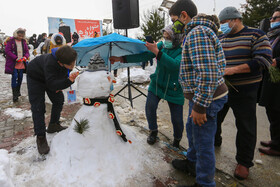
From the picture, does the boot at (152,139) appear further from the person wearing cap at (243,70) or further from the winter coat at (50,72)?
the winter coat at (50,72)

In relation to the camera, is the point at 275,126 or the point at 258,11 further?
the point at 258,11

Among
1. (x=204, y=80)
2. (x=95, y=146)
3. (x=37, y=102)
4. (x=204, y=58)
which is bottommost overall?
(x=95, y=146)

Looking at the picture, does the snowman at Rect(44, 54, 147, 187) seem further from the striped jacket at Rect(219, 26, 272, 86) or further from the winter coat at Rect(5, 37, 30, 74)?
the winter coat at Rect(5, 37, 30, 74)

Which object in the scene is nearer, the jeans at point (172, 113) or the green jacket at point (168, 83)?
the green jacket at point (168, 83)

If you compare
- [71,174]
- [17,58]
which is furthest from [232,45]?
[17,58]

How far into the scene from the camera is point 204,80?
4.74 ft

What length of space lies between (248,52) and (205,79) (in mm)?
1090

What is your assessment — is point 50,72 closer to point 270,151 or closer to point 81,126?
point 81,126

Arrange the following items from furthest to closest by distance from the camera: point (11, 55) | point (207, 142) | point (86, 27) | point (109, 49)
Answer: point (86, 27) → point (11, 55) → point (109, 49) → point (207, 142)

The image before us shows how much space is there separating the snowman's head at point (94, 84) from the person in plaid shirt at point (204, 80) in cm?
99

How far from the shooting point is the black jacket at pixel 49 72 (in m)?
2.30

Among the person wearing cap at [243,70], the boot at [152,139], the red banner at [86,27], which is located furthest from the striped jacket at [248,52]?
the red banner at [86,27]

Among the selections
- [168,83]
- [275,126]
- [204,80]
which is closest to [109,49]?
[168,83]

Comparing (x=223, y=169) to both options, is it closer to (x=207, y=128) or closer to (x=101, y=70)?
(x=207, y=128)
